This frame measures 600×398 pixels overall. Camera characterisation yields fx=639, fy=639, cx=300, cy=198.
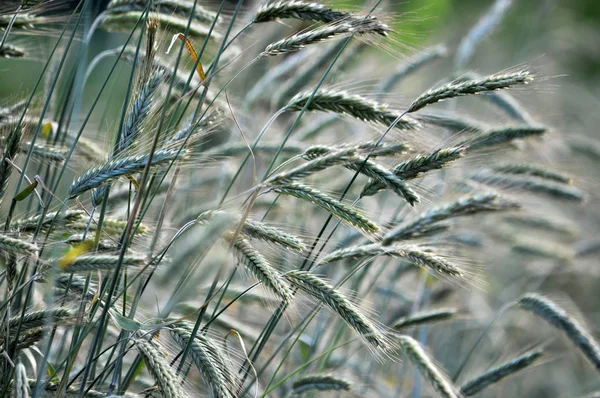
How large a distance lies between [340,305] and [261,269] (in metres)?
0.24

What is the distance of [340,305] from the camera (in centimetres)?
173

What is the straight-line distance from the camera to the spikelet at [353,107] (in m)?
1.91

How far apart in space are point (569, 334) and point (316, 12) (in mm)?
1548

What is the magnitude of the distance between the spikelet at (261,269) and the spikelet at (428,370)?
570mm

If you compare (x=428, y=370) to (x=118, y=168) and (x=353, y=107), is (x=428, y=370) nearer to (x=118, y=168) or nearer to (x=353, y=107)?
(x=353, y=107)

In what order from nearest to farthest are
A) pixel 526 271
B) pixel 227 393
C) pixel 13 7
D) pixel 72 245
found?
pixel 227 393
pixel 72 245
pixel 13 7
pixel 526 271

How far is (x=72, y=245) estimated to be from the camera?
5.65 feet

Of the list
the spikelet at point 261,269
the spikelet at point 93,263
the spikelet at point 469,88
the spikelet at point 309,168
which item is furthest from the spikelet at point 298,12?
the spikelet at point 93,263

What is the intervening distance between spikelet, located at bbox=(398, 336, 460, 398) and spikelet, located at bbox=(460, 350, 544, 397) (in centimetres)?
42

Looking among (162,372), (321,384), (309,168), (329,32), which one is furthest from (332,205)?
(321,384)

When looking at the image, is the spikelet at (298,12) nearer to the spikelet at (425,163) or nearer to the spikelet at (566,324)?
the spikelet at (425,163)

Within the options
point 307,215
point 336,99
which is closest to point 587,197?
point 307,215

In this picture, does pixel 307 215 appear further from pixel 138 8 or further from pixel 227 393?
pixel 227 393

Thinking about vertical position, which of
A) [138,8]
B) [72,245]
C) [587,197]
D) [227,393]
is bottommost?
[227,393]
